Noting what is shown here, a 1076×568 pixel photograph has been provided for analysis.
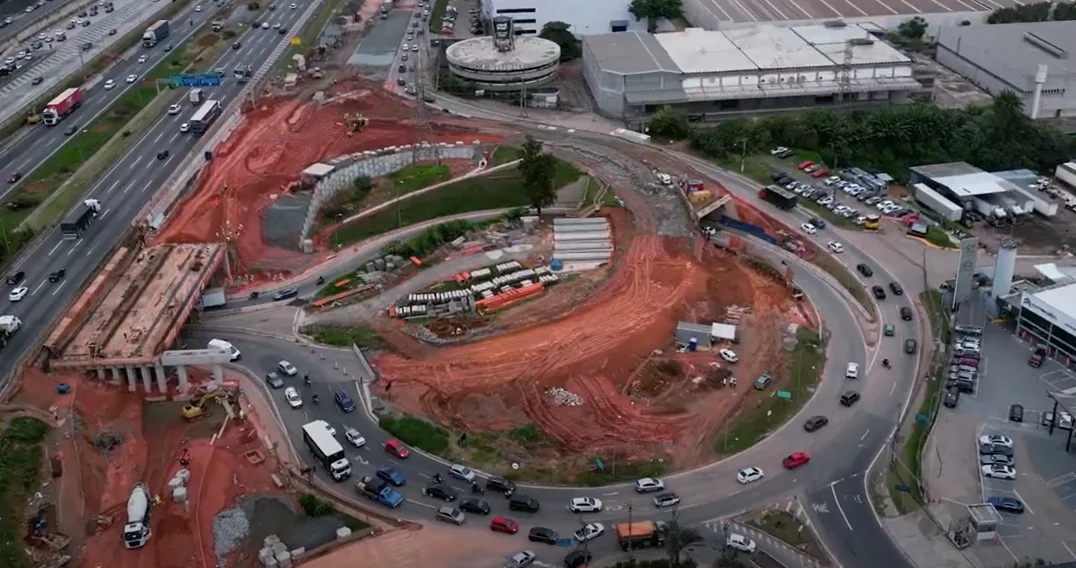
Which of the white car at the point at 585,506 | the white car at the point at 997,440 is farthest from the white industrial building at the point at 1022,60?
the white car at the point at 585,506

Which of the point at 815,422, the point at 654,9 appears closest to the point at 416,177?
the point at 815,422

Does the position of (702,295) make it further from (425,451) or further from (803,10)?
(803,10)

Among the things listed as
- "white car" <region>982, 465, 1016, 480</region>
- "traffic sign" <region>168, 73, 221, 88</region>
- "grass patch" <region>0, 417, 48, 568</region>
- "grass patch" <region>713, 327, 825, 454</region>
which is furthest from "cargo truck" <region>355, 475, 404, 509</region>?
"traffic sign" <region>168, 73, 221, 88</region>

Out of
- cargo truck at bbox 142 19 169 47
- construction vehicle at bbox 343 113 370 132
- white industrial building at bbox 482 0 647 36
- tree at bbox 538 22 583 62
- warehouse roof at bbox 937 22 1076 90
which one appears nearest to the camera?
construction vehicle at bbox 343 113 370 132

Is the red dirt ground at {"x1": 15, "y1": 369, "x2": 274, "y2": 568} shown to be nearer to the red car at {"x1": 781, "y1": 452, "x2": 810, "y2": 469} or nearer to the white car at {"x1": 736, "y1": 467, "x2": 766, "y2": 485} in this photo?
the white car at {"x1": 736, "y1": 467, "x2": 766, "y2": 485}

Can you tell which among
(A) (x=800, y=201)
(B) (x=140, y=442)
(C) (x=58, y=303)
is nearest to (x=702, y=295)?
(A) (x=800, y=201)

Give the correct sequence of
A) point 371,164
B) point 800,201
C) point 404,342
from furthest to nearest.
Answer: point 371,164 < point 800,201 < point 404,342
